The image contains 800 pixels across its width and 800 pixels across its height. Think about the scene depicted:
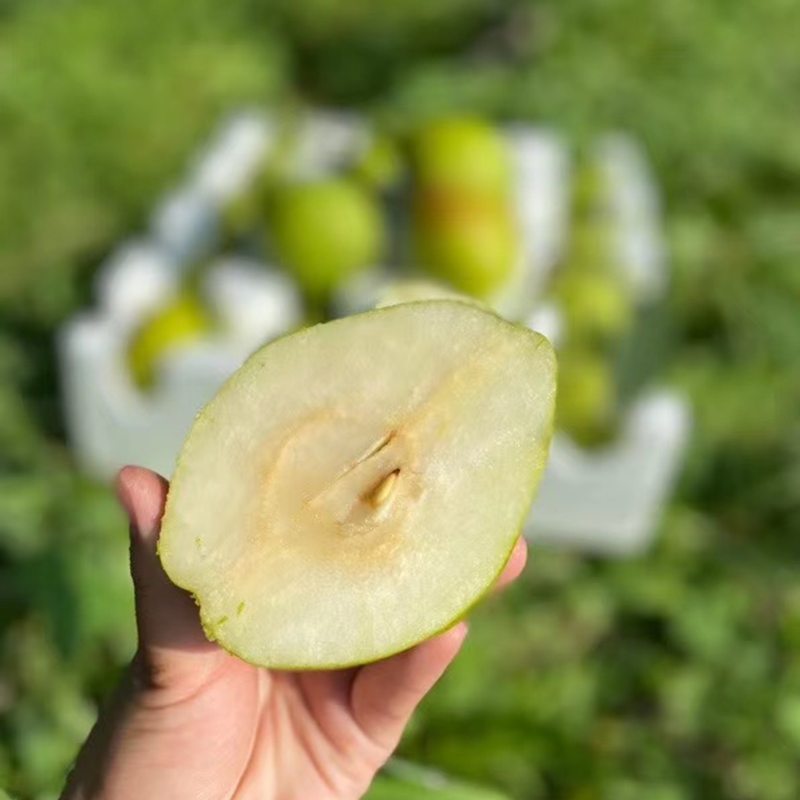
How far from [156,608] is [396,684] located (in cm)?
25

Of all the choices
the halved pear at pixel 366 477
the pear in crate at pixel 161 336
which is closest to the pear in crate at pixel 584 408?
the pear in crate at pixel 161 336

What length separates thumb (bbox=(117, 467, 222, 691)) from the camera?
693 millimetres

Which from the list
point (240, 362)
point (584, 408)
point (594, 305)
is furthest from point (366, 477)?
point (594, 305)

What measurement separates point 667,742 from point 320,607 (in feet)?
3.27

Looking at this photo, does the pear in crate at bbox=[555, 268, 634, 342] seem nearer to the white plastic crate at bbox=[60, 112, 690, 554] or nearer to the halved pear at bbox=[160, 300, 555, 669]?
the white plastic crate at bbox=[60, 112, 690, 554]

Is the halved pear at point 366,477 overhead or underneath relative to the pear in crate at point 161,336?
overhead

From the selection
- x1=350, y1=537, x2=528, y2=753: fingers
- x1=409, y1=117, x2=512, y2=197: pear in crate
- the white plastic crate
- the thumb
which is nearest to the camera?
the thumb

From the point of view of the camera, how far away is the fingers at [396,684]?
2.77 feet

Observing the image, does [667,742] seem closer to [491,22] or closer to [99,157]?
[99,157]

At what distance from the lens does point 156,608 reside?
2.37 feet

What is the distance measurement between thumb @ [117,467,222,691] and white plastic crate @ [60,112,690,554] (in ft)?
2.62

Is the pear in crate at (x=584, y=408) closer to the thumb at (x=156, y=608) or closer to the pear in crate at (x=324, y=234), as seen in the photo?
the pear in crate at (x=324, y=234)

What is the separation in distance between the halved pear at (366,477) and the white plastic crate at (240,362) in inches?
31.1

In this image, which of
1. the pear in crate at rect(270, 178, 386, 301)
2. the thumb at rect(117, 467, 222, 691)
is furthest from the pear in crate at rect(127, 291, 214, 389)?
the thumb at rect(117, 467, 222, 691)
